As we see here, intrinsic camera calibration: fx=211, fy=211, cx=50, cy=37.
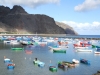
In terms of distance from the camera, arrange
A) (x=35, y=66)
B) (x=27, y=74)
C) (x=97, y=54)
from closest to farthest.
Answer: (x=27, y=74)
(x=35, y=66)
(x=97, y=54)

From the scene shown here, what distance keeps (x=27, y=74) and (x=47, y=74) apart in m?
3.49

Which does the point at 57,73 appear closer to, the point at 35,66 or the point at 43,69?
the point at 43,69

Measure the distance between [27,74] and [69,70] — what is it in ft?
27.3

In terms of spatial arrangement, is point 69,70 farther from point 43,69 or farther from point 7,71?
point 7,71

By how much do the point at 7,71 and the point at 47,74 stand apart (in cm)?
742

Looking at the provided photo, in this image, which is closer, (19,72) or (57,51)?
(19,72)

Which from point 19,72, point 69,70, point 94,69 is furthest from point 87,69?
point 19,72

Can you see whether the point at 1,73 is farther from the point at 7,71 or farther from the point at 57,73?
the point at 57,73

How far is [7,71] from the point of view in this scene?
1513 inches

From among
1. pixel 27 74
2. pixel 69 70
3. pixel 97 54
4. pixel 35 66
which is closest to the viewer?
pixel 27 74

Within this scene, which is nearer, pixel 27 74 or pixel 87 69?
pixel 27 74

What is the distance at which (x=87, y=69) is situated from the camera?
42000 millimetres

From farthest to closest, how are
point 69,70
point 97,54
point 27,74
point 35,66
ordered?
point 97,54 < point 35,66 < point 69,70 < point 27,74

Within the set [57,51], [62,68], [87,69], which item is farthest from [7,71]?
[57,51]
